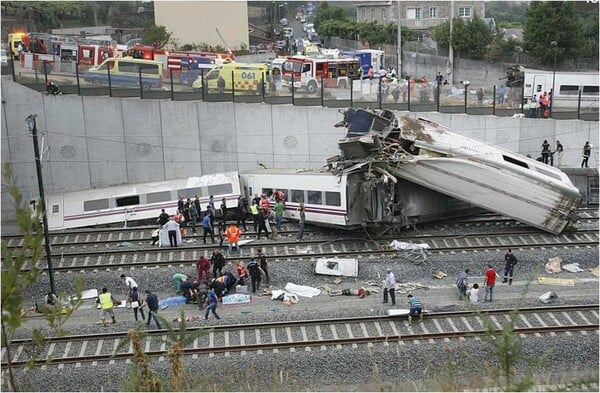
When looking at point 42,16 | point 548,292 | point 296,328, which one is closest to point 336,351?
point 296,328

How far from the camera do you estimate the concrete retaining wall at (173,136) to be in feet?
95.3

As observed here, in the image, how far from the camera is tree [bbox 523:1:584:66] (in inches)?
1907

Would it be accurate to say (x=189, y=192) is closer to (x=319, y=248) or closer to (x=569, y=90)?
(x=319, y=248)

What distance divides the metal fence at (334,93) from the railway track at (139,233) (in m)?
6.16

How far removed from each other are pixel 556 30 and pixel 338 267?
34.3 meters

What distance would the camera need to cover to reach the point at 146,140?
97.9 ft

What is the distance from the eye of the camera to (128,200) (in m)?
27.0

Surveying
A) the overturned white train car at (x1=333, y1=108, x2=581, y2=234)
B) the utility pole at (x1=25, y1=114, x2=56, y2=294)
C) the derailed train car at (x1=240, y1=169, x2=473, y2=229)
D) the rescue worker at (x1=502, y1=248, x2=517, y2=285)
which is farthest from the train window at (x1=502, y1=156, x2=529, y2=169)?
the utility pole at (x1=25, y1=114, x2=56, y2=294)

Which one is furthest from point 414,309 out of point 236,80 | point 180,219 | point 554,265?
point 236,80

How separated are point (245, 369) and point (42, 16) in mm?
58667

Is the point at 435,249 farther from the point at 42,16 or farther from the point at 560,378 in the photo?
the point at 42,16

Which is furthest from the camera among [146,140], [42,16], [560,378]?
[42,16]

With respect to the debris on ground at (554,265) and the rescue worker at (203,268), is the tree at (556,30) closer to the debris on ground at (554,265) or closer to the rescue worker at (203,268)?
the debris on ground at (554,265)

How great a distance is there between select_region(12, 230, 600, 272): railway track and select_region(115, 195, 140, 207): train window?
3445 millimetres
